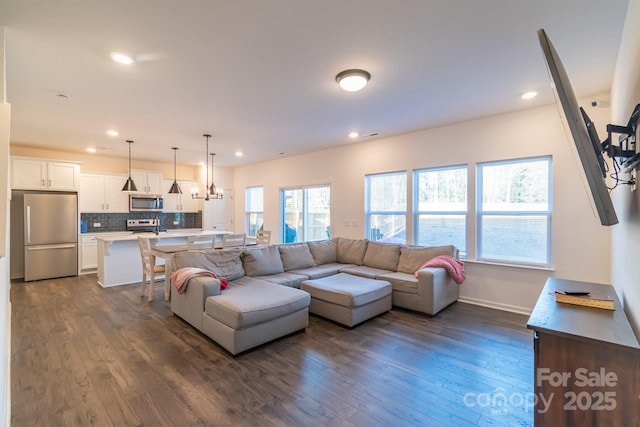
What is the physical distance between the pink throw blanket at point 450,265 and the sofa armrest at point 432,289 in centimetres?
7

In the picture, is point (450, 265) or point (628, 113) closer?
point (628, 113)

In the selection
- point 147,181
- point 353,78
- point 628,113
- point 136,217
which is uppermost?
point 353,78

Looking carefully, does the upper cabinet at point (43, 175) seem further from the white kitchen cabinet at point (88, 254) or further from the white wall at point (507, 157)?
the white wall at point (507, 157)

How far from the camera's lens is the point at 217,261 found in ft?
12.6

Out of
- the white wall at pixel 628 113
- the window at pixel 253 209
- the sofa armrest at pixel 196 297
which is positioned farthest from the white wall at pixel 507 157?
the sofa armrest at pixel 196 297

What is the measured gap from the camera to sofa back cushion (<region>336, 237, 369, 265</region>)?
518 cm

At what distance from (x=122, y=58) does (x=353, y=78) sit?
209cm

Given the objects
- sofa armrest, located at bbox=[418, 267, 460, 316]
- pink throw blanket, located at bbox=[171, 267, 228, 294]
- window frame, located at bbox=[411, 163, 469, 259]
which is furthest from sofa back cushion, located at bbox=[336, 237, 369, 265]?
pink throw blanket, located at bbox=[171, 267, 228, 294]

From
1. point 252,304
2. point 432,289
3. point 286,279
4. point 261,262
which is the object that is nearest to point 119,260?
point 261,262

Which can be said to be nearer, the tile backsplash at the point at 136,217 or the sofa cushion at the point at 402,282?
the sofa cushion at the point at 402,282

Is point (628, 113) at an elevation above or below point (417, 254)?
above

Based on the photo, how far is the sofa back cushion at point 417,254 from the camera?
14.2 ft

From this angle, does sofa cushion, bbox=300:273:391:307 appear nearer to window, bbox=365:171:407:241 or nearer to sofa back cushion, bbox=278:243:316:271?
sofa back cushion, bbox=278:243:316:271

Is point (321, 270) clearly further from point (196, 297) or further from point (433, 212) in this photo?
point (433, 212)
